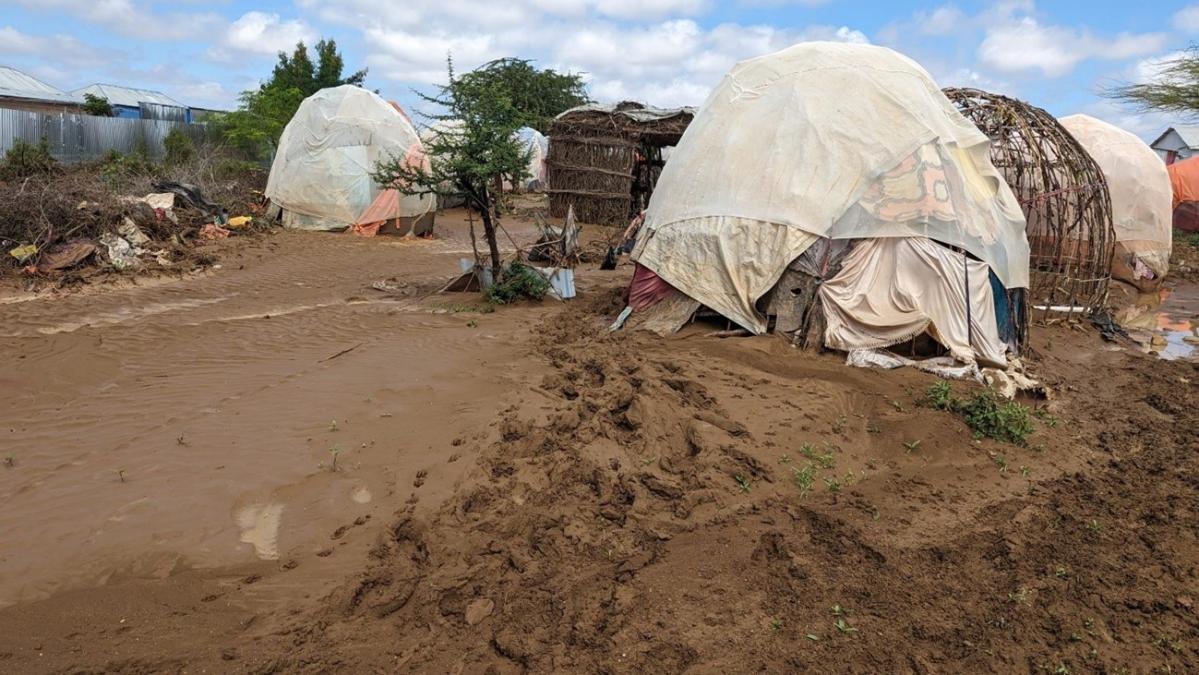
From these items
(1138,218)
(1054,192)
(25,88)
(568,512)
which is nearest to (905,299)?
(568,512)

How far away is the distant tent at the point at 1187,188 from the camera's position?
18.7 meters

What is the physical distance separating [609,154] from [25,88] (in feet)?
91.0

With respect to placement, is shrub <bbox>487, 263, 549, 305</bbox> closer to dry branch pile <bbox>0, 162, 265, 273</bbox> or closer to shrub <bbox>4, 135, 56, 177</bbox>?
dry branch pile <bbox>0, 162, 265, 273</bbox>

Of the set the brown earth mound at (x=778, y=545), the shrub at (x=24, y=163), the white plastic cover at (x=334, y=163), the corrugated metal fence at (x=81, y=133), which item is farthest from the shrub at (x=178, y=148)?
the brown earth mound at (x=778, y=545)

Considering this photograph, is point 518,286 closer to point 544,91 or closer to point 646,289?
point 646,289

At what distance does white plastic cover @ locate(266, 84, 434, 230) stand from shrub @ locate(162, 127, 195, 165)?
17.3ft

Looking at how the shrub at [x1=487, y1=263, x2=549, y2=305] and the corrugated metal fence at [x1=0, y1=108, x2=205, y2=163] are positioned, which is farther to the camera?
the corrugated metal fence at [x1=0, y1=108, x2=205, y2=163]

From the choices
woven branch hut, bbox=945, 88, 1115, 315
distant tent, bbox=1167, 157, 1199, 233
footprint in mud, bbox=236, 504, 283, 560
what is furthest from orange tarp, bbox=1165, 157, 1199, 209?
footprint in mud, bbox=236, 504, 283, 560

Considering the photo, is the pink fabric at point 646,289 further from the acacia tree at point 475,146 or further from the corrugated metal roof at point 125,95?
the corrugated metal roof at point 125,95

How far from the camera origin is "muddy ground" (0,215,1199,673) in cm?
318

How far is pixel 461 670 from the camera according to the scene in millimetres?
2988

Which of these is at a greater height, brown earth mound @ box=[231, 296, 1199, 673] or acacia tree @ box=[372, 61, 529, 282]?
acacia tree @ box=[372, 61, 529, 282]

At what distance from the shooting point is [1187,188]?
18688 millimetres

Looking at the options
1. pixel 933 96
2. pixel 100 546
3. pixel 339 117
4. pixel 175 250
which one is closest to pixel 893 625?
pixel 100 546
